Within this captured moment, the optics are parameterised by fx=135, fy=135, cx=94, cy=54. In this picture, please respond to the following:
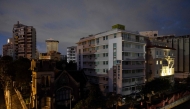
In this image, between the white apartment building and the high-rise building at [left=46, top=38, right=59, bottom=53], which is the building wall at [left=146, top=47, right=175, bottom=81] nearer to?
the white apartment building

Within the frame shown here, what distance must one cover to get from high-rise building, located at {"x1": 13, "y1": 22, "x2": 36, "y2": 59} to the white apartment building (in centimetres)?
6108

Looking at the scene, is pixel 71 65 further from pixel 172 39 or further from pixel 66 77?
pixel 172 39

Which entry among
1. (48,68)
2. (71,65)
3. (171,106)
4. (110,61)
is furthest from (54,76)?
(71,65)

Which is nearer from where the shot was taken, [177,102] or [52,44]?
[177,102]

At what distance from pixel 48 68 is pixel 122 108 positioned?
76.2 ft

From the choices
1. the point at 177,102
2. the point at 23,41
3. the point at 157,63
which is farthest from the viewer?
the point at 23,41

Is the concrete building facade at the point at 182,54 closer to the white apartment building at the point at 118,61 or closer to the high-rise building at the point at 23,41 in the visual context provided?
the white apartment building at the point at 118,61

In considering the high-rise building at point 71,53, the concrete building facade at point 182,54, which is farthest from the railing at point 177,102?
the high-rise building at point 71,53

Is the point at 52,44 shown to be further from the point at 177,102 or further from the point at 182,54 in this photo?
the point at 177,102

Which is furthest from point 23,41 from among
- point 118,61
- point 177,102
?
point 177,102

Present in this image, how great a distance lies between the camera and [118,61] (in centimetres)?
4294

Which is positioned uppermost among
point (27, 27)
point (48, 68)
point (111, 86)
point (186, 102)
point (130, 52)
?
point (27, 27)

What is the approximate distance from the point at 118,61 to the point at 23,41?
78396 mm

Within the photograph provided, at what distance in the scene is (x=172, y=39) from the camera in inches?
3509
